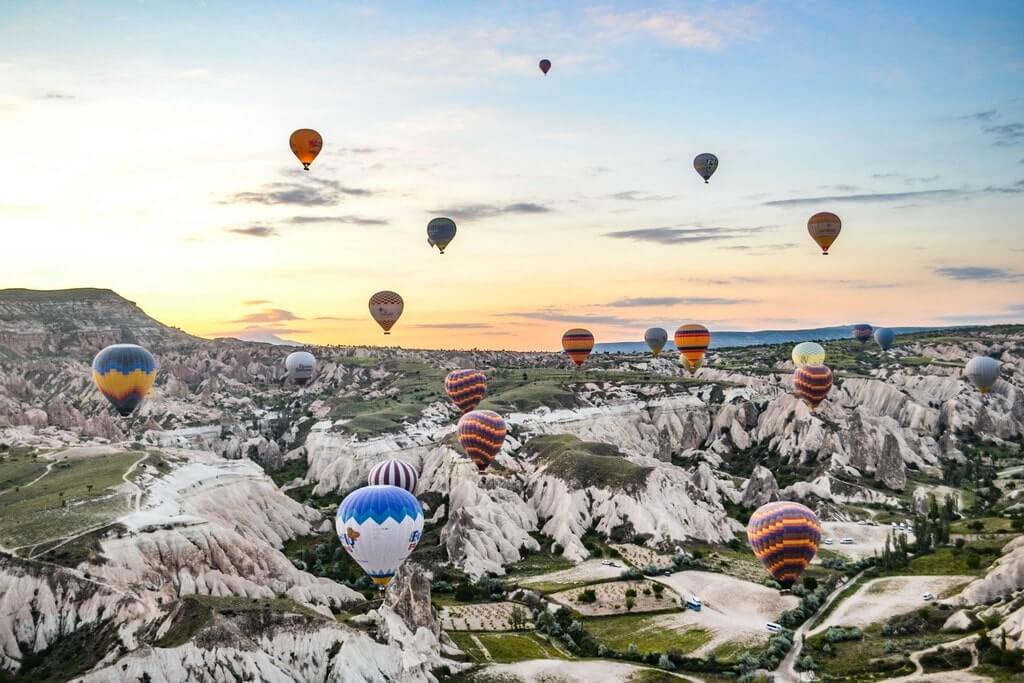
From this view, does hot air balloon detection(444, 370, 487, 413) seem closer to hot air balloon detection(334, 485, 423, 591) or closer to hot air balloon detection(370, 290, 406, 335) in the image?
hot air balloon detection(370, 290, 406, 335)

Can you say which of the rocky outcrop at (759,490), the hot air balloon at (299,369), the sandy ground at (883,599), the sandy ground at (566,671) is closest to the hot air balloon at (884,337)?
the rocky outcrop at (759,490)

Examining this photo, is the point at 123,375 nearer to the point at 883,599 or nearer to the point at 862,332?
Result: the point at 883,599

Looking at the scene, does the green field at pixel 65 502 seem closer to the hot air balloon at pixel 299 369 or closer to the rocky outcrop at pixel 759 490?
the hot air balloon at pixel 299 369

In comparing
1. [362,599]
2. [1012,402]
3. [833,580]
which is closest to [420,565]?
[362,599]

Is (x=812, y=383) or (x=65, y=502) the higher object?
(x=812, y=383)

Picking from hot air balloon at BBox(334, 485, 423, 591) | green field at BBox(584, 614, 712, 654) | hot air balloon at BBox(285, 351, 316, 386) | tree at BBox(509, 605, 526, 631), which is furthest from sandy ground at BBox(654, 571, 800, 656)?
hot air balloon at BBox(285, 351, 316, 386)

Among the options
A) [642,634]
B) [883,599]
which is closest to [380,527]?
[642,634]
